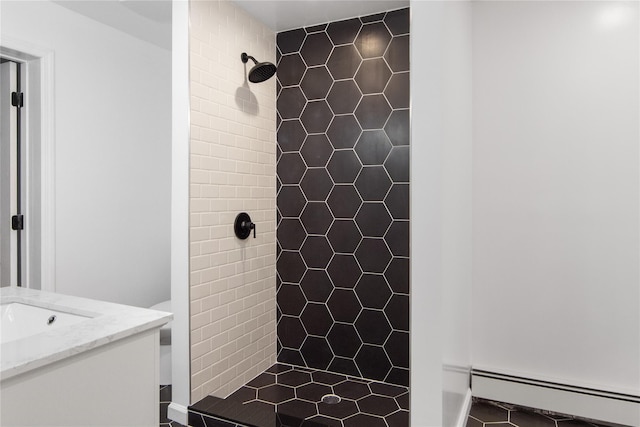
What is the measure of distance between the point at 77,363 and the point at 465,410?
1856mm

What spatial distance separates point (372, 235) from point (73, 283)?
190 centimetres

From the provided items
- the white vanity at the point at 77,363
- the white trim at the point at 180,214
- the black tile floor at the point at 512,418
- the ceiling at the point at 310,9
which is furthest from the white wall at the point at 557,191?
the white vanity at the point at 77,363

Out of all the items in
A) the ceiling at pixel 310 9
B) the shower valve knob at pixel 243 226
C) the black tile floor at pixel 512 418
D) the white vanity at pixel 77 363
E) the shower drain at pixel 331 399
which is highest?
the ceiling at pixel 310 9

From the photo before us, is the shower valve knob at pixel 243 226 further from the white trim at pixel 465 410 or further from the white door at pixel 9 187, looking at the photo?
the white trim at pixel 465 410

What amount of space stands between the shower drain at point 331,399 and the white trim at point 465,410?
0.66m

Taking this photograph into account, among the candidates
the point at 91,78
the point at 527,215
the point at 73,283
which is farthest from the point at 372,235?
the point at 91,78

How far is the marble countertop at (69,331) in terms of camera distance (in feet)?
3.29

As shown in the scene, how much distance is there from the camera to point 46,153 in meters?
2.49

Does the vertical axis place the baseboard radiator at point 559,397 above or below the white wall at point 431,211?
below

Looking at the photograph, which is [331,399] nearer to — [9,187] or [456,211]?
A: [456,211]

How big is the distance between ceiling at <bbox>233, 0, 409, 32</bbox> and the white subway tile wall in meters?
0.09

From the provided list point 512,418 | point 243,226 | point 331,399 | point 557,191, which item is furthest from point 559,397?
point 243,226

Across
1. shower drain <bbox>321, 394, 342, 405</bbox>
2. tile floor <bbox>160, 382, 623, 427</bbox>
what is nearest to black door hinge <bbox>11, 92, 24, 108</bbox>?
tile floor <bbox>160, 382, 623, 427</bbox>

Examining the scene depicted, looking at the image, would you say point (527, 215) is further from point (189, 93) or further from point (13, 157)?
point (13, 157)
